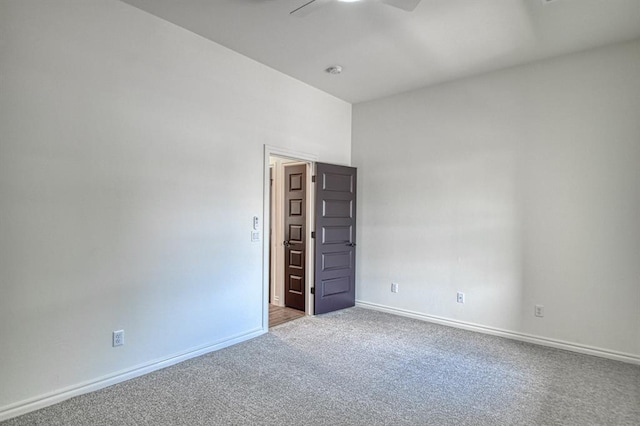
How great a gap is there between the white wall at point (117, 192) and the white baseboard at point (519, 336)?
2.04 meters

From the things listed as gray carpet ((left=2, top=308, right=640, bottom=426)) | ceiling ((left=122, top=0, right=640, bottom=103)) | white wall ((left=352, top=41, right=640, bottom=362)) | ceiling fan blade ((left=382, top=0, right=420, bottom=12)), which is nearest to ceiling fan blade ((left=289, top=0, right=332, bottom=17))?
ceiling ((left=122, top=0, right=640, bottom=103))

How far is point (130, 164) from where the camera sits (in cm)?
283

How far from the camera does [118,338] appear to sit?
109 inches

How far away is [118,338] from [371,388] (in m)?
2.06

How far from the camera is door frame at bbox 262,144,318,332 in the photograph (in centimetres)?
396

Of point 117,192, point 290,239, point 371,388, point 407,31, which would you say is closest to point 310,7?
point 407,31

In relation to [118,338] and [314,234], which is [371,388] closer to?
[118,338]

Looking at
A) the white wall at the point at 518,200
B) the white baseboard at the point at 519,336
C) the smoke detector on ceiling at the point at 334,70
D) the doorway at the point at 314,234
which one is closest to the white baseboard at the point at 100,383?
the doorway at the point at 314,234

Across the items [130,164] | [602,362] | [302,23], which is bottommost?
[602,362]

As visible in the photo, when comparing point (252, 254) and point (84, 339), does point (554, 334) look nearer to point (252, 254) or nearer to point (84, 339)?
point (252, 254)

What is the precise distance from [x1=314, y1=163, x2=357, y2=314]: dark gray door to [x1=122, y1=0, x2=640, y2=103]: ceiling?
1470 millimetres

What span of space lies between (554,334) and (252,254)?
131 inches

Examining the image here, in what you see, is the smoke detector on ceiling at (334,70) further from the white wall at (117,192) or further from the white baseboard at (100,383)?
the white baseboard at (100,383)

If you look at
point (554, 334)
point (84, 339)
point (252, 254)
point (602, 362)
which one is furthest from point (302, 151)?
point (602, 362)
